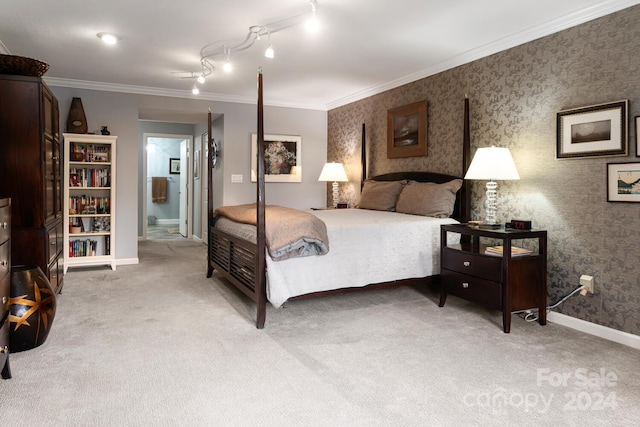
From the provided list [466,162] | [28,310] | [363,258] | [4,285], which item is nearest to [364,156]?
[466,162]

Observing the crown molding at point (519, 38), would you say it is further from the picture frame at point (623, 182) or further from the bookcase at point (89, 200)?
the bookcase at point (89, 200)

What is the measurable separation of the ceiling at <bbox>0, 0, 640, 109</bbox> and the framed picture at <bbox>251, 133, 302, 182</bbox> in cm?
119

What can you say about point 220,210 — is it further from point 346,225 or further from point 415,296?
point 415,296

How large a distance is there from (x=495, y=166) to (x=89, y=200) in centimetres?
453

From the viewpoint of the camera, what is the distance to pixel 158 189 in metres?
10.3

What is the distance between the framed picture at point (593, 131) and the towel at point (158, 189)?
29.6 feet

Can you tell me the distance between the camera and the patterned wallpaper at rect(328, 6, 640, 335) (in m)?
2.82

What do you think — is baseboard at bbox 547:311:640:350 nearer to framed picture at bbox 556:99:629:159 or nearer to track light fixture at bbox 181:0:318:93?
framed picture at bbox 556:99:629:159

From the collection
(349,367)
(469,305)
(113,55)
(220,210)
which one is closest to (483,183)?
(469,305)

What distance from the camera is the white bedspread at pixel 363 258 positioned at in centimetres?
317

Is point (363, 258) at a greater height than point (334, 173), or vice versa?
point (334, 173)

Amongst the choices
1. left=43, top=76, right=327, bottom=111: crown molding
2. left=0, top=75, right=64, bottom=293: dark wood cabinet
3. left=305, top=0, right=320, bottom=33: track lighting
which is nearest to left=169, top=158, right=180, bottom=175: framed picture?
left=43, top=76, right=327, bottom=111: crown molding

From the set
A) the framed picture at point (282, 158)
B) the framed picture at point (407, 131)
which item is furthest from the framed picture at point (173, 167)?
the framed picture at point (407, 131)

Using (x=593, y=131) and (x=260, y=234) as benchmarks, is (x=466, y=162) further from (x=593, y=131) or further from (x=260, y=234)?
(x=260, y=234)
